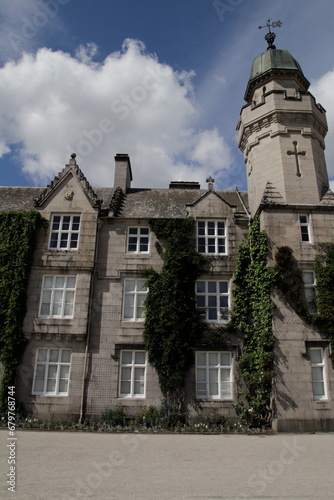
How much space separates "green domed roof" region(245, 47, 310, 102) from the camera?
20922mm

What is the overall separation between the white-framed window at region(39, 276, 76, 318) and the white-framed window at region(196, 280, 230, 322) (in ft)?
20.7

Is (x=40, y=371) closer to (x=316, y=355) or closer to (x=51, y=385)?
(x=51, y=385)

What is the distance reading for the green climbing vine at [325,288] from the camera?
51.9 ft

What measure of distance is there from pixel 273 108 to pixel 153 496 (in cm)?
1867

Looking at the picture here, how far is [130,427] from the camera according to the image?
49.0 ft

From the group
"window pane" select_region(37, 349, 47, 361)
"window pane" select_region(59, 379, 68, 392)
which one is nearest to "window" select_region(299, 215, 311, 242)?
"window pane" select_region(59, 379, 68, 392)

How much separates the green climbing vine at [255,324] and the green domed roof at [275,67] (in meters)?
9.36

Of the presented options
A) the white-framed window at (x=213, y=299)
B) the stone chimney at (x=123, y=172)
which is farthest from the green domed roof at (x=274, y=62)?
the white-framed window at (x=213, y=299)

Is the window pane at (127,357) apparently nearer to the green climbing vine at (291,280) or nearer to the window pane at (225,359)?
the window pane at (225,359)

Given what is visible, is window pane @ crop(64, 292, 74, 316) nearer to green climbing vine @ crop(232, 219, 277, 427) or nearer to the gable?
the gable

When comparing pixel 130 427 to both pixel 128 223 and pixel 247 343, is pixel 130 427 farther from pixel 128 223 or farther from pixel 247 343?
pixel 128 223

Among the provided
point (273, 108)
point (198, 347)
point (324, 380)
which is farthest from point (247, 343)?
point (273, 108)

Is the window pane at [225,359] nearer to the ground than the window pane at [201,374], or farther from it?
farther from it

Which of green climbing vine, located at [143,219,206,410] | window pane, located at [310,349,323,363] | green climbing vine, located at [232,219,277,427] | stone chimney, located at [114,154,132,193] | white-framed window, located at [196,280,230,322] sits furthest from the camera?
stone chimney, located at [114,154,132,193]
